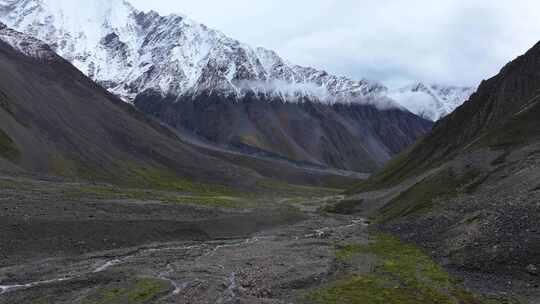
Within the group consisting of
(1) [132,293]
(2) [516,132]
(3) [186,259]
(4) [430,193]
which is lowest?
(1) [132,293]

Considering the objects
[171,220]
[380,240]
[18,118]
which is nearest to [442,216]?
[380,240]

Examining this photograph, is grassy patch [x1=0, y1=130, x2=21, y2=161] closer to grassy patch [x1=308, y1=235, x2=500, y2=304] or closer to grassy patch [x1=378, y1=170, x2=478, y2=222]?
grassy patch [x1=378, y1=170, x2=478, y2=222]

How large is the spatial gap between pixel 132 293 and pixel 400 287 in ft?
73.4

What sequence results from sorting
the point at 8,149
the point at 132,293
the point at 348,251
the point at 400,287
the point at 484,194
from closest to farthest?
the point at 132,293, the point at 400,287, the point at 348,251, the point at 484,194, the point at 8,149

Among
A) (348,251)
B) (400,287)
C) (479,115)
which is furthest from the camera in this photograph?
(479,115)

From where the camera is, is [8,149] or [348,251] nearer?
[348,251]

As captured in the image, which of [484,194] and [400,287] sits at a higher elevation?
[484,194]

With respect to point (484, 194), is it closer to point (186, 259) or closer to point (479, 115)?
point (186, 259)

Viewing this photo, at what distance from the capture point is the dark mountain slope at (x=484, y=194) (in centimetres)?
5216

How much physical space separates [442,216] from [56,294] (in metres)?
Answer: 50.4

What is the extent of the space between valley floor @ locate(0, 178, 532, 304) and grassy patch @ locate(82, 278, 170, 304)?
0.10 meters

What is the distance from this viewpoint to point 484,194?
8231cm

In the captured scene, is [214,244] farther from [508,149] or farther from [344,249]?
[508,149]

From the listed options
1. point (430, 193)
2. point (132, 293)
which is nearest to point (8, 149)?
point (430, 193)
